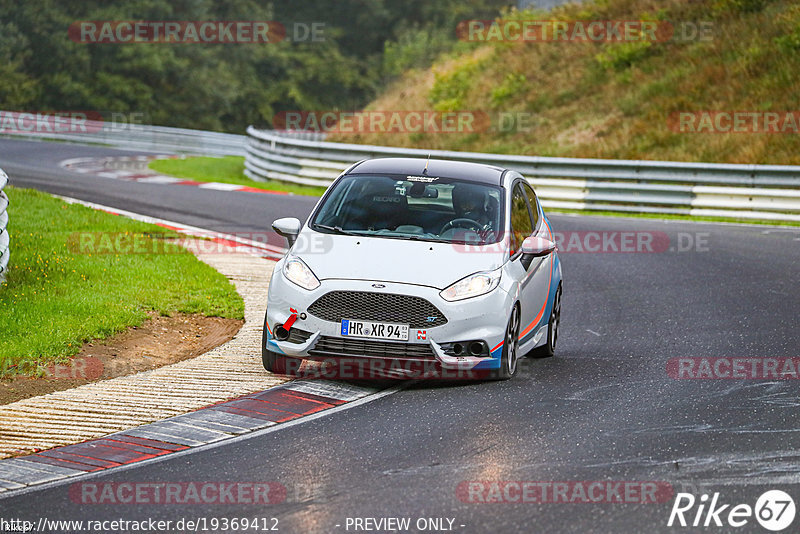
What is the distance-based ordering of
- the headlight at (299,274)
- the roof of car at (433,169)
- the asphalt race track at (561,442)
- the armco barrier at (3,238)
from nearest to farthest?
the asphalt race track at (561,442)
the headlight at (299,274)
the roof of car at (433,169)
the armco barrier at (3,238)

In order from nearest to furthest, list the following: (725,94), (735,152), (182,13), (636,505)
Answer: (636,505) < (735,152) < (725,94) < (182,13)

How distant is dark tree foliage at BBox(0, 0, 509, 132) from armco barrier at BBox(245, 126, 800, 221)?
3183cm

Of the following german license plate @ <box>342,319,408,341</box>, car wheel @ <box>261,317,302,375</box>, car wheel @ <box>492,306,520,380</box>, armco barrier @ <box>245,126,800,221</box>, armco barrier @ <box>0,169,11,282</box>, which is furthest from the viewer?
armco barrier @ <box>245,126,800,221</box>

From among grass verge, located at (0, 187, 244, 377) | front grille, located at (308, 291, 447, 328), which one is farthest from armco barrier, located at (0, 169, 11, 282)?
front grille, located at (308, 291, 447, 328)

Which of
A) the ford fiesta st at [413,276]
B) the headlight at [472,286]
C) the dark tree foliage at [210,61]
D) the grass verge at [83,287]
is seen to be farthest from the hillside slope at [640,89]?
the dark tree foliage at [210,61]

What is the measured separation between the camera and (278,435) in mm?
7441

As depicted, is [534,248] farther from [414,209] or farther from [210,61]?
[210,61]

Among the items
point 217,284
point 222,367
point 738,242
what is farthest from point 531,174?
point 222,367

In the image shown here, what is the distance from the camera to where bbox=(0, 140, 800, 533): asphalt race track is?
5957 millimetres

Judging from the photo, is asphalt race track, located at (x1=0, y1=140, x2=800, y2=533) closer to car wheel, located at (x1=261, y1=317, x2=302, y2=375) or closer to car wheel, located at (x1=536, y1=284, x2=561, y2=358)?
car wheel, located at (x1=536, y1=284, x2=561, y2=358)

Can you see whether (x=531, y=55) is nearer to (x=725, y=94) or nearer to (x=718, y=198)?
(x=725, y=94)

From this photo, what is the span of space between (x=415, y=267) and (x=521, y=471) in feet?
8.35

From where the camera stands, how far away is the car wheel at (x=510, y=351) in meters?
8.91

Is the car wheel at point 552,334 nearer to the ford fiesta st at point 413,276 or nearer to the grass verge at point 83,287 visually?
the ford fiesta st at point 413,276
